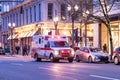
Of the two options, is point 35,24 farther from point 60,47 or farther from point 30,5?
point 60,47

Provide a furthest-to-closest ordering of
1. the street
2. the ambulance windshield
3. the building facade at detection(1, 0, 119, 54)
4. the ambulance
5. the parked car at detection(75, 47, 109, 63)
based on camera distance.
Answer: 1. the building facade at detection(1, 0, 119, 54)
2. the ambulance windshield
3. the ambulance
4. the parked car at detection(75, 47, 109, 63)
5. the street

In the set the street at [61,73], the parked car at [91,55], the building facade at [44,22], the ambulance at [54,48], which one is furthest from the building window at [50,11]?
the street at [61,73]

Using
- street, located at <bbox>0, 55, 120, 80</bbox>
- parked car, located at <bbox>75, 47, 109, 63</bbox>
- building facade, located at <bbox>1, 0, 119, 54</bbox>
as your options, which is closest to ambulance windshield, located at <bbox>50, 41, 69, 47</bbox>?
parked car, located at <bbox>75, 47, 109, 63</bbox>

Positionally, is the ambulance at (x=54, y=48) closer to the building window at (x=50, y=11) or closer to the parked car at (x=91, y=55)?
the parked car at (x=91, y=55)

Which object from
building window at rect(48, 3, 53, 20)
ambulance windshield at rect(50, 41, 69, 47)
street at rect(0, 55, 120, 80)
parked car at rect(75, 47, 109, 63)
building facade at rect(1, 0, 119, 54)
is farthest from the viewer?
building window at rect(48, 3, 53, 20)

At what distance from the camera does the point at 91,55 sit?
38375 millimetres

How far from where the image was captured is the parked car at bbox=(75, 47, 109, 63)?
37562 millimetres

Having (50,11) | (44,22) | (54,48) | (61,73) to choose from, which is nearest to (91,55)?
(54,48)

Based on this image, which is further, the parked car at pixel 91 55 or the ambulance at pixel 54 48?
the ambulance at pixel 54 48

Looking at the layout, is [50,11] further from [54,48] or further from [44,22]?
[54,48]

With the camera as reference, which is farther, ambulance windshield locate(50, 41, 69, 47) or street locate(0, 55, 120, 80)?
ambulance windshield locate(50, 41, 69, 47)

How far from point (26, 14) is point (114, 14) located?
31.3 metres

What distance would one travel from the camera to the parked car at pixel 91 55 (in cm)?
3756

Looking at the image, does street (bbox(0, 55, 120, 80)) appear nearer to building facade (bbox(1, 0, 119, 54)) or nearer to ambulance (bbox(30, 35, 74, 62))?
ambulance (bbox(30, 35, 74, 62))
